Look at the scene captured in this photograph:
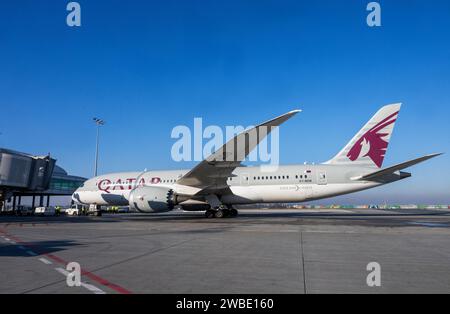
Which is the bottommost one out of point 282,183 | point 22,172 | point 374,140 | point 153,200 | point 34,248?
point 34,248

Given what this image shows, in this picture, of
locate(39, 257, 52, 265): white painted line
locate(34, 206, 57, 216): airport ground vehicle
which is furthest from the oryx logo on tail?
locate(34, 206, 57, 216): airport ground vehicle

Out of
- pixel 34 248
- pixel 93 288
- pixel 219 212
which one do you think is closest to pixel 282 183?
pixel 219 212

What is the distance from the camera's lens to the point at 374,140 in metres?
22.4

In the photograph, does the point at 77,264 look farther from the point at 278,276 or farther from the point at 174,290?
the point at 278,276

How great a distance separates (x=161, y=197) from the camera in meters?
19.4

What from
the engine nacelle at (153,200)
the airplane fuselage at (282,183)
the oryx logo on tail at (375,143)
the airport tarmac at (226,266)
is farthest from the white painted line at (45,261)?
the oryx logo on tail at (375,143)

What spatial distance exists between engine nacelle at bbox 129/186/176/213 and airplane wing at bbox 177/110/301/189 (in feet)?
5.62

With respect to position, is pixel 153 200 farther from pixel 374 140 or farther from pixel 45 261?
pixel 374 140

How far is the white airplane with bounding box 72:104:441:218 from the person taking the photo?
64.7 feet

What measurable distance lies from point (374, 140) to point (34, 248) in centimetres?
2061

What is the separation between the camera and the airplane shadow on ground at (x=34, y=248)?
771cm

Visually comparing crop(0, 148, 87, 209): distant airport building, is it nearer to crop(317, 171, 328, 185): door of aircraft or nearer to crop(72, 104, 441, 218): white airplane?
crop(72, 104, 441, 218): white airplane
